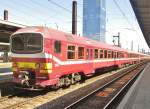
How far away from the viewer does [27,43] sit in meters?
15.0

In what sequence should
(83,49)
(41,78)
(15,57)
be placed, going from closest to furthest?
(41,78), (15,57), (83,49)

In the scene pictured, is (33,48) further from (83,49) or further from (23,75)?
(83,49)

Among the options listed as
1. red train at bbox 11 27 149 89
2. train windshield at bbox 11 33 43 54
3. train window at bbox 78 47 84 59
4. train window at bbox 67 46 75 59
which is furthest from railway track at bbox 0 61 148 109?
train window at bbox 78 47 84 59

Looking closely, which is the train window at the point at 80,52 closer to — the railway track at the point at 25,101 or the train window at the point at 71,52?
the train window at the point at 71,52

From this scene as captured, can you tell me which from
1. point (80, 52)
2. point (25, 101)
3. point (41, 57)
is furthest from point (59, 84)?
point (80, 52)

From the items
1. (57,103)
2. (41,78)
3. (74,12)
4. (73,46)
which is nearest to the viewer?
(57,103)

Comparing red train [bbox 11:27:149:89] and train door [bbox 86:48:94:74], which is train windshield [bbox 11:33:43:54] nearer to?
red train [bbox 11:27:149:89]

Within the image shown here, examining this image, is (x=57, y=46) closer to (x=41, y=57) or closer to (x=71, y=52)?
(x=41, y=57)

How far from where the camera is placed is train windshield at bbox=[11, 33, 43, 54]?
14.6 m

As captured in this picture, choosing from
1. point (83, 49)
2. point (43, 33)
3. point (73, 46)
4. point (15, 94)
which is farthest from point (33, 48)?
point (83, 49)

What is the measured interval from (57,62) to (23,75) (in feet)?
6.29

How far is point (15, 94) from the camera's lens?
14.9 metres

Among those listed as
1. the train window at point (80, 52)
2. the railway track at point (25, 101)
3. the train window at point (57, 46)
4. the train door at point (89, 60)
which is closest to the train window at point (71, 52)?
the train window at point (80, 52)

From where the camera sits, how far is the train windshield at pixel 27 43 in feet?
47.9
